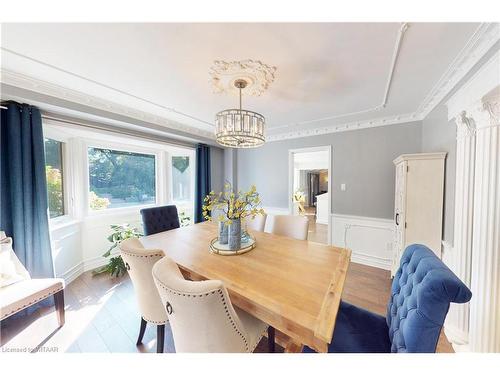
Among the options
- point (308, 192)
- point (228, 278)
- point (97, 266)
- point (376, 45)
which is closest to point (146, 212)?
point (97, 266)

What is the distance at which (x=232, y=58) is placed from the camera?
140 centimetres

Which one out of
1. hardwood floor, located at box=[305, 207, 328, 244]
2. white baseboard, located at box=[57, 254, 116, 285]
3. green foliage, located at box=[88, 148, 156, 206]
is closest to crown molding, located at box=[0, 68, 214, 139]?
green foliage, located at box=[88, 148, 156, 206]

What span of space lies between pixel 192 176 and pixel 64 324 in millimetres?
2896

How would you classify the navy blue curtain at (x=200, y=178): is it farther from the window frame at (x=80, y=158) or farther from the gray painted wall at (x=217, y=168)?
the window frame at (x=80, y=158)

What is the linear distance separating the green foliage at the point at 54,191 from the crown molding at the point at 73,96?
105 cm

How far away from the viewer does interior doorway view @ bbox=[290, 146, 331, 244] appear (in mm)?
3775

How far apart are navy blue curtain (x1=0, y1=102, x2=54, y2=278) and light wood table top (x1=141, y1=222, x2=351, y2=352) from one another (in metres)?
1.22

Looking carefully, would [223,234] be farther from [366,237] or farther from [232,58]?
[366,237]

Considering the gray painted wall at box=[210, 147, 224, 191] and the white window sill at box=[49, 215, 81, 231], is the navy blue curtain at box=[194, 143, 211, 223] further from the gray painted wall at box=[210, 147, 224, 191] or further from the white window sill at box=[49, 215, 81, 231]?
the white window sill at box=[49, 215, 81, 231]

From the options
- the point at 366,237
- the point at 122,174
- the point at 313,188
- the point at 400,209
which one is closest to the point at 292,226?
the point at 400,209

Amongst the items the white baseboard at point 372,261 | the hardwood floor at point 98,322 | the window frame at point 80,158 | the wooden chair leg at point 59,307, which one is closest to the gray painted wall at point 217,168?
the window frame at point 80,158

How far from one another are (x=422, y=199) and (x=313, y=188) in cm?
830
